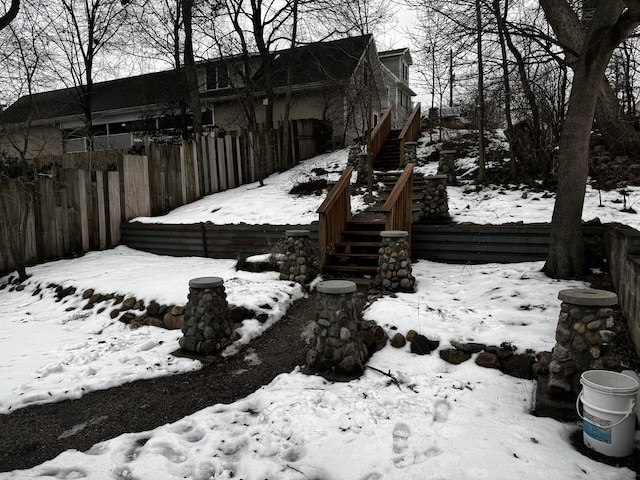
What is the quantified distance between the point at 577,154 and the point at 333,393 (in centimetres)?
437

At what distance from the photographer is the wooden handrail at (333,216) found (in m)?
6.70

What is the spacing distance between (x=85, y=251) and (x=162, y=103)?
12795 millimetres

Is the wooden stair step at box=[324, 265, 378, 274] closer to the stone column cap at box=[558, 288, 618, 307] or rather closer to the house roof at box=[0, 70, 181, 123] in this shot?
the stone column cap at box=[558, 288, 618, 307]

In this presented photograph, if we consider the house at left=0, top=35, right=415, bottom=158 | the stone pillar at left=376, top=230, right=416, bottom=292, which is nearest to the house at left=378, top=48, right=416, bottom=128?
the house at left=0, top=35, right=415, bottom=158

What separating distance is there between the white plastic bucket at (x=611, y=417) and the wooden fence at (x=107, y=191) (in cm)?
911

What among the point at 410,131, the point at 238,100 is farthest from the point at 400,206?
the point at 238,100

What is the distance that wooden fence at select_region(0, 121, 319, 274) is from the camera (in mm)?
8477

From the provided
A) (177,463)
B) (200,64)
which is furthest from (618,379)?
(200,64)

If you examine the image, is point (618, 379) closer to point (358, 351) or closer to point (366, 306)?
point (358, 351)

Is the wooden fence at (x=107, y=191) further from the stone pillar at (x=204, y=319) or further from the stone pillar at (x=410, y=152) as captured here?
the stone pillar at (x=204, y=319)

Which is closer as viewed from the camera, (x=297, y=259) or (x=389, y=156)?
(x=297, y=259)

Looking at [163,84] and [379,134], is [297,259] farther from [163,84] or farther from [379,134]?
[163,84]

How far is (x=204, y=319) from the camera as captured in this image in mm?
4590

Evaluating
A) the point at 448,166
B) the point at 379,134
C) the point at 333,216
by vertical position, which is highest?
the point at 379,134
